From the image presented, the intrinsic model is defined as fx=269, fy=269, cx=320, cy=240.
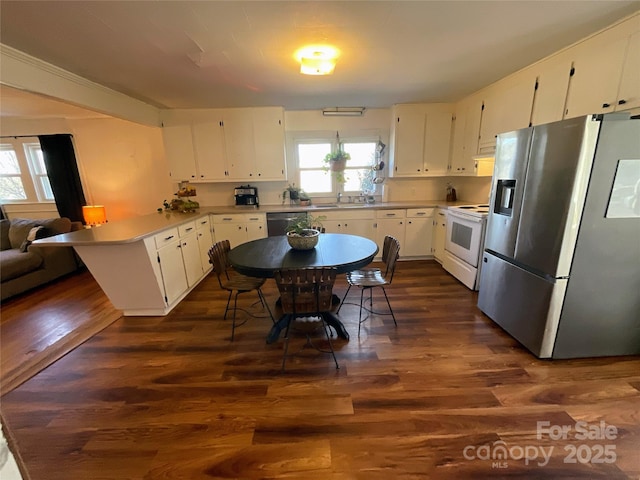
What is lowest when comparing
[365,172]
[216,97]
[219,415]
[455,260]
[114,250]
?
[219,415]

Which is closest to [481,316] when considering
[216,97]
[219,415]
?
[219,415]

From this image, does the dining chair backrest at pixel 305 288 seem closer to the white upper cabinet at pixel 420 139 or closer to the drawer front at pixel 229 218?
the drawer front at pixel 229 218

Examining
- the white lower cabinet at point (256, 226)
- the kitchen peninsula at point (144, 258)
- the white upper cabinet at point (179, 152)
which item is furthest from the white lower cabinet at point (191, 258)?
the white upper cabinet at point (179, 152)

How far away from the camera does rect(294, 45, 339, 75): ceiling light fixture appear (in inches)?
87.0

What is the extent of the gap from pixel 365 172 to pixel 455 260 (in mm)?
2025

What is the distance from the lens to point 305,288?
6.43 feet

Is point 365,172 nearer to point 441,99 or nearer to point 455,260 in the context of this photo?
point 441,99

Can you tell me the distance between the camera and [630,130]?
5.50 feet

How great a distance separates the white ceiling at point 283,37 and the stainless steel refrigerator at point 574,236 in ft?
2.52

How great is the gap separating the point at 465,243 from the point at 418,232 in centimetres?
93

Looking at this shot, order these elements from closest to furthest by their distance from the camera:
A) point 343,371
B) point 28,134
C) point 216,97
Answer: point 343,371, point 216,97, point 28,134

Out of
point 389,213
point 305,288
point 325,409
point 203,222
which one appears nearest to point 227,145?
point 203,222

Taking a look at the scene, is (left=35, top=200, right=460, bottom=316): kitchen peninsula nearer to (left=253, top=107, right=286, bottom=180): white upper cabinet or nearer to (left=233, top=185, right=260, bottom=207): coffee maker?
(left=233, top=185, right=260, bottom=207): coffee maker

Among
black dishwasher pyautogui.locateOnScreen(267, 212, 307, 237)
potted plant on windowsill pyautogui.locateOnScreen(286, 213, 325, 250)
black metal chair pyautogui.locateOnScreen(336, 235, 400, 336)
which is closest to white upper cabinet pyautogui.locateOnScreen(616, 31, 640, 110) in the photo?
Result: black metal chair pyautogui.locateOnScreen(336, 235, 400, 336)
